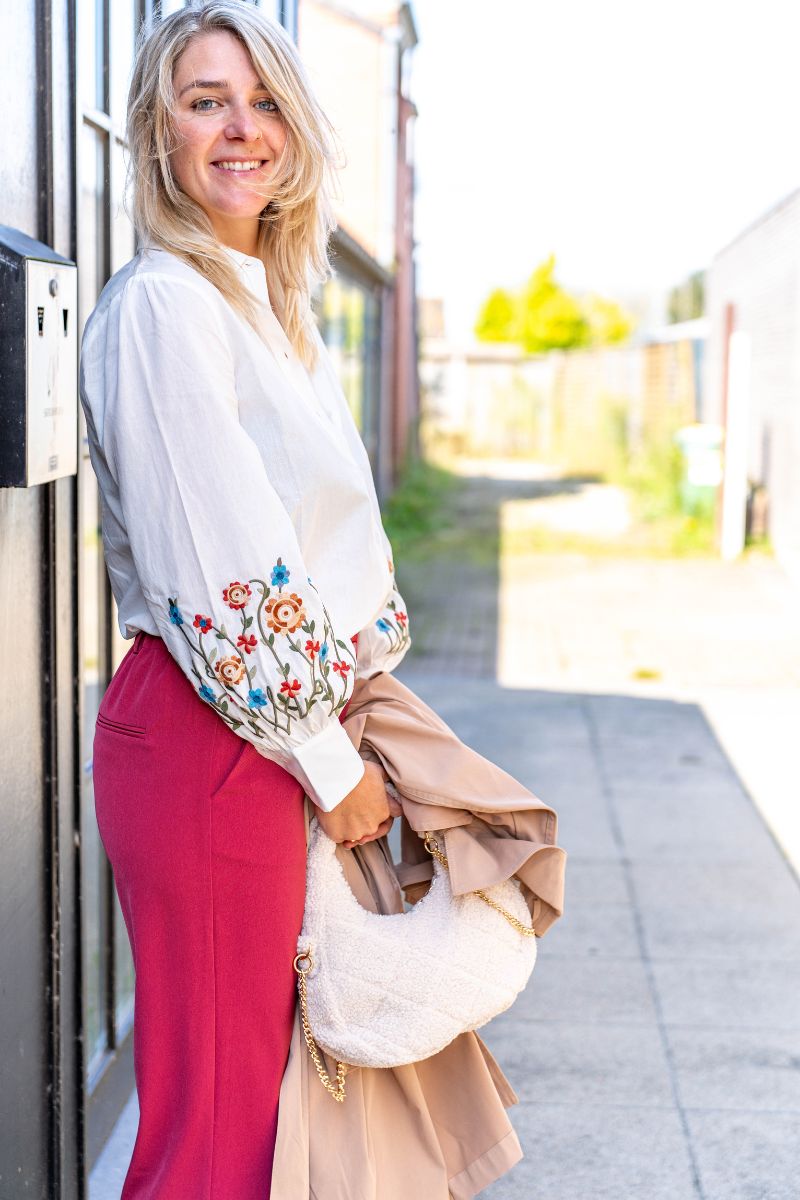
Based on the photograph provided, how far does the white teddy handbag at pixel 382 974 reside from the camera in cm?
190

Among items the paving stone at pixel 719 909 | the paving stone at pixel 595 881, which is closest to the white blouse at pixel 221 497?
the paving stone at pixel 719 909

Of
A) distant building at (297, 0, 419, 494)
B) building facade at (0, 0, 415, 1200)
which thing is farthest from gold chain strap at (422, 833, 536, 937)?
distant building at (297, 0, 419, 494)

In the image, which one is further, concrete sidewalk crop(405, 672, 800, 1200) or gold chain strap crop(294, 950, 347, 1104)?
concrete sidewalk crop(405, 672, 800, 1200)

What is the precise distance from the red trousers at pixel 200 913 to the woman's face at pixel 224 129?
592 millimetres

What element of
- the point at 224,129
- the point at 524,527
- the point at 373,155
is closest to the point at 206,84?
the point at 224,129

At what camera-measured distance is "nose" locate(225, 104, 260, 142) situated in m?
1.84

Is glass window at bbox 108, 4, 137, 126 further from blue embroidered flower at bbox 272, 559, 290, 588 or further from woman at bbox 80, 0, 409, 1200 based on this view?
blue embroidered flower at bbox 272, 559, 290, 588

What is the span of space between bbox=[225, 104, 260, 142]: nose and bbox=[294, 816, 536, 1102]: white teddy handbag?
89 cm

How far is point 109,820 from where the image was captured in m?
1.86

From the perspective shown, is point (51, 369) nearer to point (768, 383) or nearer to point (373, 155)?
point (768, 383)

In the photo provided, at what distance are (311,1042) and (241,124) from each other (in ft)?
3.97

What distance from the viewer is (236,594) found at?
1.71 m

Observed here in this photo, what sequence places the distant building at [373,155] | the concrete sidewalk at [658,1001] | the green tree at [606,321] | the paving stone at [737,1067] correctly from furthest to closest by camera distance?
the green tree at [606,321], the distant building at [373,155], the paving stone at [737,1067], the concrete sidewalk at [658,1001]

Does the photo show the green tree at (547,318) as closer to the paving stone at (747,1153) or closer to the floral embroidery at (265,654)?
the paving stone at (747,1153)
